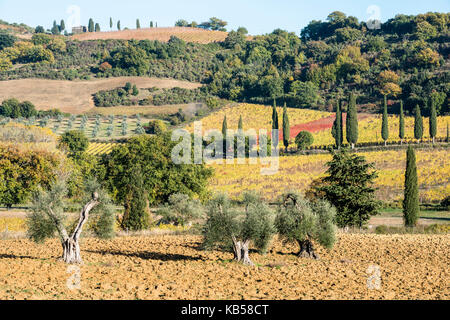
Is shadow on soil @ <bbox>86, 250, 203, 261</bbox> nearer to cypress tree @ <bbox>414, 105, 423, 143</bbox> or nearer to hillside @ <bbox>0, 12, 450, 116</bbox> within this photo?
cypress tree @ <bbox>414, 105, 423, 143</bbox>

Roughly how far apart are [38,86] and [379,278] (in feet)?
396

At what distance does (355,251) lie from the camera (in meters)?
27.2

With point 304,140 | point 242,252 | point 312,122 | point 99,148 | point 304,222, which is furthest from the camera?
point 312,122

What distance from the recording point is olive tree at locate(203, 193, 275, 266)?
867 inches

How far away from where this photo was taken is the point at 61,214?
2125cm

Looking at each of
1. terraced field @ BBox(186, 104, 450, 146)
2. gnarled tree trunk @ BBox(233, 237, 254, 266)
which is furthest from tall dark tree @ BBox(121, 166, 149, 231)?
terraced field @ BBox(186, 104, 450, 146)

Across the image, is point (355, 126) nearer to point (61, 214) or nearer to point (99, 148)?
point (99, 148)

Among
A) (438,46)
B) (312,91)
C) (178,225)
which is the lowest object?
(178,225)

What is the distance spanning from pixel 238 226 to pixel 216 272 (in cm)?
226

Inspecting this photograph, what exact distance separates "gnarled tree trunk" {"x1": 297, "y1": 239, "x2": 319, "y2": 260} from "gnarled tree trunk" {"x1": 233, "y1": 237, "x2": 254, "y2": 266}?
3502 mm

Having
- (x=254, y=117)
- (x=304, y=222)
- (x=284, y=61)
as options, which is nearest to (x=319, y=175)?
(x=304, y=222)

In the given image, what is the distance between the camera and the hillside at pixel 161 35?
17550cm
